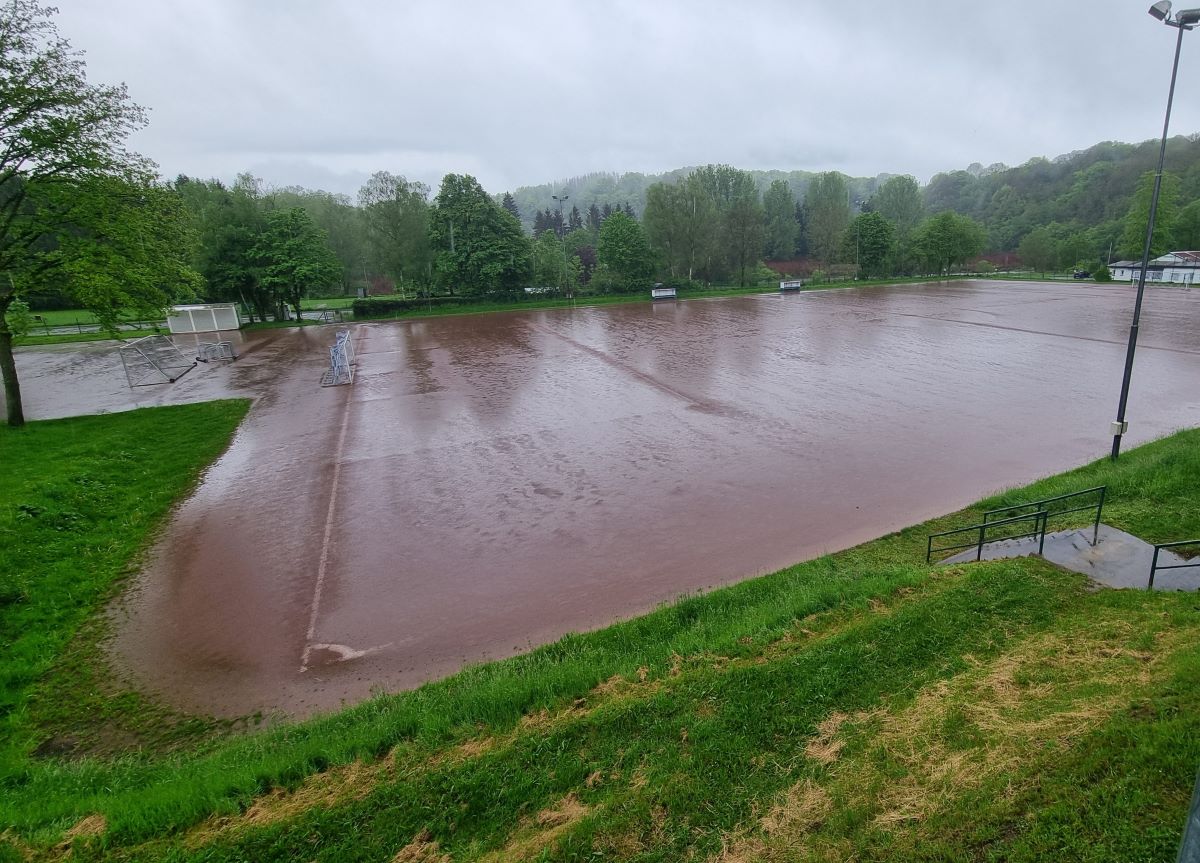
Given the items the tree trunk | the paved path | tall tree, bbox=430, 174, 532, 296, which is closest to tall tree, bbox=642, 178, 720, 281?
tall tree, bbox=430, 174, 532, 296

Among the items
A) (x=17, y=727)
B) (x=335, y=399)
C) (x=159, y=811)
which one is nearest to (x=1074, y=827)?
(x=159, y=811)

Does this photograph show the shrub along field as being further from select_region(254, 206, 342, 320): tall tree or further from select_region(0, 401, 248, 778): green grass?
select_region(254, 206, 342, 320): tall tree

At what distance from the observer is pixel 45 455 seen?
1460 centimetres

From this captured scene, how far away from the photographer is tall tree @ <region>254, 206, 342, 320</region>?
42219mm

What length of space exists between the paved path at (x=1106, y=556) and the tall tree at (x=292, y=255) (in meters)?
44.3

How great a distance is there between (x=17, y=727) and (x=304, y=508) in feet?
20.7

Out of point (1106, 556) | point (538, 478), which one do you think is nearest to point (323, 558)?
point (538, 478)

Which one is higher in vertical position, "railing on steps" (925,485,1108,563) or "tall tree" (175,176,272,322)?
"tall tree" (175,176,272,322)

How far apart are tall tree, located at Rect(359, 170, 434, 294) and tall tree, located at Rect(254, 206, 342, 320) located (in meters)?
9.08

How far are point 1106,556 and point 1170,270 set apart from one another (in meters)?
73.1

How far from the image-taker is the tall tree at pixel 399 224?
5322 centimetres

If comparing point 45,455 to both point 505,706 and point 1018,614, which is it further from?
point 1018,614

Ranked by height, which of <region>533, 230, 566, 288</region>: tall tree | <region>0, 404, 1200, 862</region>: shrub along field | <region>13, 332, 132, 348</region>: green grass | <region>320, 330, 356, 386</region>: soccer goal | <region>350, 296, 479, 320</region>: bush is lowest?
<region>0, 404, 1200, 862</region>: shrub along field

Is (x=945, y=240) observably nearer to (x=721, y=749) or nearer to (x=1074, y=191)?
(x=1074, y=191)
